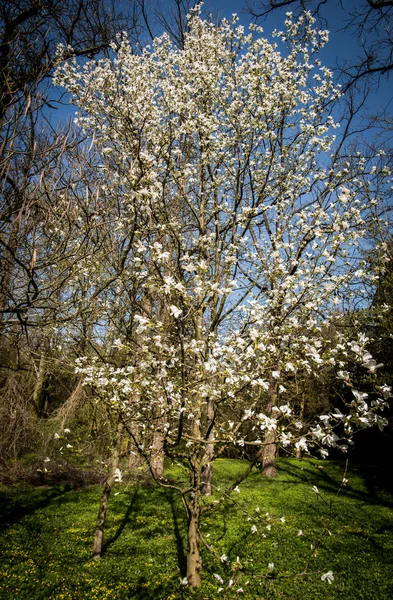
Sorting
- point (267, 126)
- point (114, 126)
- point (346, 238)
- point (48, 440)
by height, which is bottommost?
point (48, 440)

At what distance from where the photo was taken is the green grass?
19.8 ft

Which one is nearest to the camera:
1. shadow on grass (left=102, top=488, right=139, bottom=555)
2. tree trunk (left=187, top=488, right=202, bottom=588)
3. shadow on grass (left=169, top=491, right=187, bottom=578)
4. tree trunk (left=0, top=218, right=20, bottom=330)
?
tree trunk (left=0, top=218, right=20, bottom=330)

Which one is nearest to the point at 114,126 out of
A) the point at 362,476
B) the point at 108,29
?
the point at 108,29

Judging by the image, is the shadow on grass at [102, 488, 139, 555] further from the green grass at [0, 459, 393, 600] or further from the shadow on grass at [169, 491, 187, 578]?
the shadow on grass at [169, 491, 187, 578]

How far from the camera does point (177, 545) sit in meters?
7.86

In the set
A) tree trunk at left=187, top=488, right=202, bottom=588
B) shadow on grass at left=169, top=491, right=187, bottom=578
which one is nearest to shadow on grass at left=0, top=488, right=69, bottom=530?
shadow on grass at left=169, top=491, right=187, bottom=578

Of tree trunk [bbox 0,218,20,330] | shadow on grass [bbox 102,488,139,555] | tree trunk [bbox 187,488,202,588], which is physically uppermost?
tree trunk [bbox 0,218,20,330]

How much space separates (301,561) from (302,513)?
141 inches

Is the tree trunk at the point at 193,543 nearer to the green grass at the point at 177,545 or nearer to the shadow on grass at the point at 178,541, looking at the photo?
the green grass at the point at 177,545

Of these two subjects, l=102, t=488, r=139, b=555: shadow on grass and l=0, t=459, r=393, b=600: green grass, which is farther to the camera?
l=102, t=488, r=139, b=555: shadow on grass

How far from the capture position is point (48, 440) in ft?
36.8

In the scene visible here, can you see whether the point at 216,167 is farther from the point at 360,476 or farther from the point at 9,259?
the point at 360,476

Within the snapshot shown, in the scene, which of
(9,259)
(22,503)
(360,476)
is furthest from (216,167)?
(360,476)

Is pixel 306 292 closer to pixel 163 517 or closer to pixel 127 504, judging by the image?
pixel 163 517
